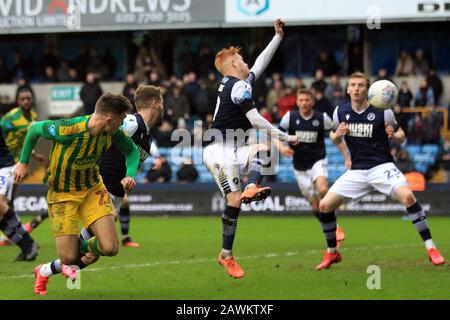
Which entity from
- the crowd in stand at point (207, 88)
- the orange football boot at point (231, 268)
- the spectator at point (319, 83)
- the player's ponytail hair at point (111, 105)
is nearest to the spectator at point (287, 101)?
the crowd in stand at point (207, 88)

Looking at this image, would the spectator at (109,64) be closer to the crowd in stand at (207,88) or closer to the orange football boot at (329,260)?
the crowd in stand at (207,88)

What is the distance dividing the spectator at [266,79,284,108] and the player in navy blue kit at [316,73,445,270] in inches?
533

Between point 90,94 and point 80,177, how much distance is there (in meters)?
17.7

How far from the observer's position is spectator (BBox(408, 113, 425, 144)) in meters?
24.5

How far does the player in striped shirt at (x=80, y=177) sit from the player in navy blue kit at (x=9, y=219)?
11.2 feet

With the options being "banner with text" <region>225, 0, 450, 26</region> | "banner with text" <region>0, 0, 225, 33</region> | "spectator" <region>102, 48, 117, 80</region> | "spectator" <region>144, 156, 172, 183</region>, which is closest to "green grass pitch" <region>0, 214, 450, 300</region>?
"spectator" <region>144, 156, 172, 183</region>

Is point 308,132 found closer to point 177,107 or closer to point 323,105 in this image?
point 323,105

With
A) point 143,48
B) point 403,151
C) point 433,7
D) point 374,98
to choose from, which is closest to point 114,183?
point 374,98

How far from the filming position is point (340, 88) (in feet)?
83.0

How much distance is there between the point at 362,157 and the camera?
40.4 feet

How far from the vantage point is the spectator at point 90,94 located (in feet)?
88.9

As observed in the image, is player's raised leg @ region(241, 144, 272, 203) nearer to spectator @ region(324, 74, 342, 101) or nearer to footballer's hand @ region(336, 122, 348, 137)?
footballer's hand @ region(336, 122, 348, 137)
